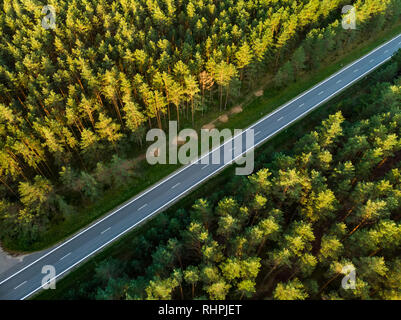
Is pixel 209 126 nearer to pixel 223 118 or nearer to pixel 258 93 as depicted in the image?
pixel 223 118

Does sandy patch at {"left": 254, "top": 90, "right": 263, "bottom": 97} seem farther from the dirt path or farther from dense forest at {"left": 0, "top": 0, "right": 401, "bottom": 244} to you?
the dirt path

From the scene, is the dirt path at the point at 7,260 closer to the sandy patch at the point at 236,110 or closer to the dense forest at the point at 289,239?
the dense forest at the point at 289,239

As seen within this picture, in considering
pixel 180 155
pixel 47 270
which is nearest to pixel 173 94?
pixel 180 155

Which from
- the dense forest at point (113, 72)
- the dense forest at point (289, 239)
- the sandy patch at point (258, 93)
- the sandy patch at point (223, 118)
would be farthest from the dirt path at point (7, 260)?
the sandy patch at point (258, 93)

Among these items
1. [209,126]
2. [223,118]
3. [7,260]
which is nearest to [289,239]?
[209,126]
